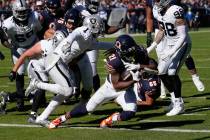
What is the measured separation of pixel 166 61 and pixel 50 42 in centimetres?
185

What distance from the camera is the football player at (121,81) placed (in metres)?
7.66

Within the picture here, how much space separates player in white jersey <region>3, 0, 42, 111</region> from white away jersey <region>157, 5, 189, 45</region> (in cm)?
217

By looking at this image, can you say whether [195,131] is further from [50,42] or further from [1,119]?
[1,119]

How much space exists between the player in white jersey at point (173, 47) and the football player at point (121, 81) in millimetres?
1174

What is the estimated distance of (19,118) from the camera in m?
8.95

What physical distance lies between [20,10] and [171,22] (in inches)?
96.0

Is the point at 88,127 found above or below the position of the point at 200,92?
above

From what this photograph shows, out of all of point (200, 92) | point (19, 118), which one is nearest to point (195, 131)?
point (19, 118)

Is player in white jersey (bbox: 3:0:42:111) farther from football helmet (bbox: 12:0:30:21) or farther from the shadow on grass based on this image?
the shadow on grass

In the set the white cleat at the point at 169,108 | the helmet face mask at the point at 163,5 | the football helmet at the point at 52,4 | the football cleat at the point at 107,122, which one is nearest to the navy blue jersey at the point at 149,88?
the white cleat at the point at 169,108

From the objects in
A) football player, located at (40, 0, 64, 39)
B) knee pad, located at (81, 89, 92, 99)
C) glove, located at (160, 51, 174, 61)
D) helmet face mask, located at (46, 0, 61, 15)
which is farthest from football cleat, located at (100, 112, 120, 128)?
helmet face mask, located at (46, 0, 61, 15)

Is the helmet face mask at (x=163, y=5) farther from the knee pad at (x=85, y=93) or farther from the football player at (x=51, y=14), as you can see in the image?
the knee pad at (x=85, y=93)

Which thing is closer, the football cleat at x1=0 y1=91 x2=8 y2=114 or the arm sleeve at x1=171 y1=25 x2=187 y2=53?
the arm sleeve at x1=171 y1=25 x2=187 y2=53

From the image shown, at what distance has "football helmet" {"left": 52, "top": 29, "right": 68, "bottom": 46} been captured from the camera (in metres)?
8.04
